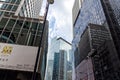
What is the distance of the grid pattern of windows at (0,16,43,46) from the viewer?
53.2 ft

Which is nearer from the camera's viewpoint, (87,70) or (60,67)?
(87,70)

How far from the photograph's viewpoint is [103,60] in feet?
148

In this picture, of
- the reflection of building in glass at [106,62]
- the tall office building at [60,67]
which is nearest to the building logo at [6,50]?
the reflection of building in glass at [106,62]

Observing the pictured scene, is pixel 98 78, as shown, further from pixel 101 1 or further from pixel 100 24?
pixel 101 1

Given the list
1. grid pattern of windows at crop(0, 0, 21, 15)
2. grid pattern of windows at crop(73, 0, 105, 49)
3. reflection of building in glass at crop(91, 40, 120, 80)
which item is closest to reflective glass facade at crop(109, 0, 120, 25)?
grid pattern of windows at crop(73, 0, 105, 49)

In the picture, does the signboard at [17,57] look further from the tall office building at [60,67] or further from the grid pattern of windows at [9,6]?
the tall office building at [60,67]

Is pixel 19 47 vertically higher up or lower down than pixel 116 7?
higher up

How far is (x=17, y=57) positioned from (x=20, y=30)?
5631 mm

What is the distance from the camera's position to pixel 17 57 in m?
13.0

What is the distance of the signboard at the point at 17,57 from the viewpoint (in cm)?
1214

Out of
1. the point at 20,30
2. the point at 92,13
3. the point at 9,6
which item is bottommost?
the point at 92,13

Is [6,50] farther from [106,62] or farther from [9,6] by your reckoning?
[106,62]

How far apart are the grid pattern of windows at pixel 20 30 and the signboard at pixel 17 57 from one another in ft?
6.75

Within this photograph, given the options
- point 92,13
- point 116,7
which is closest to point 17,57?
point 116,7
